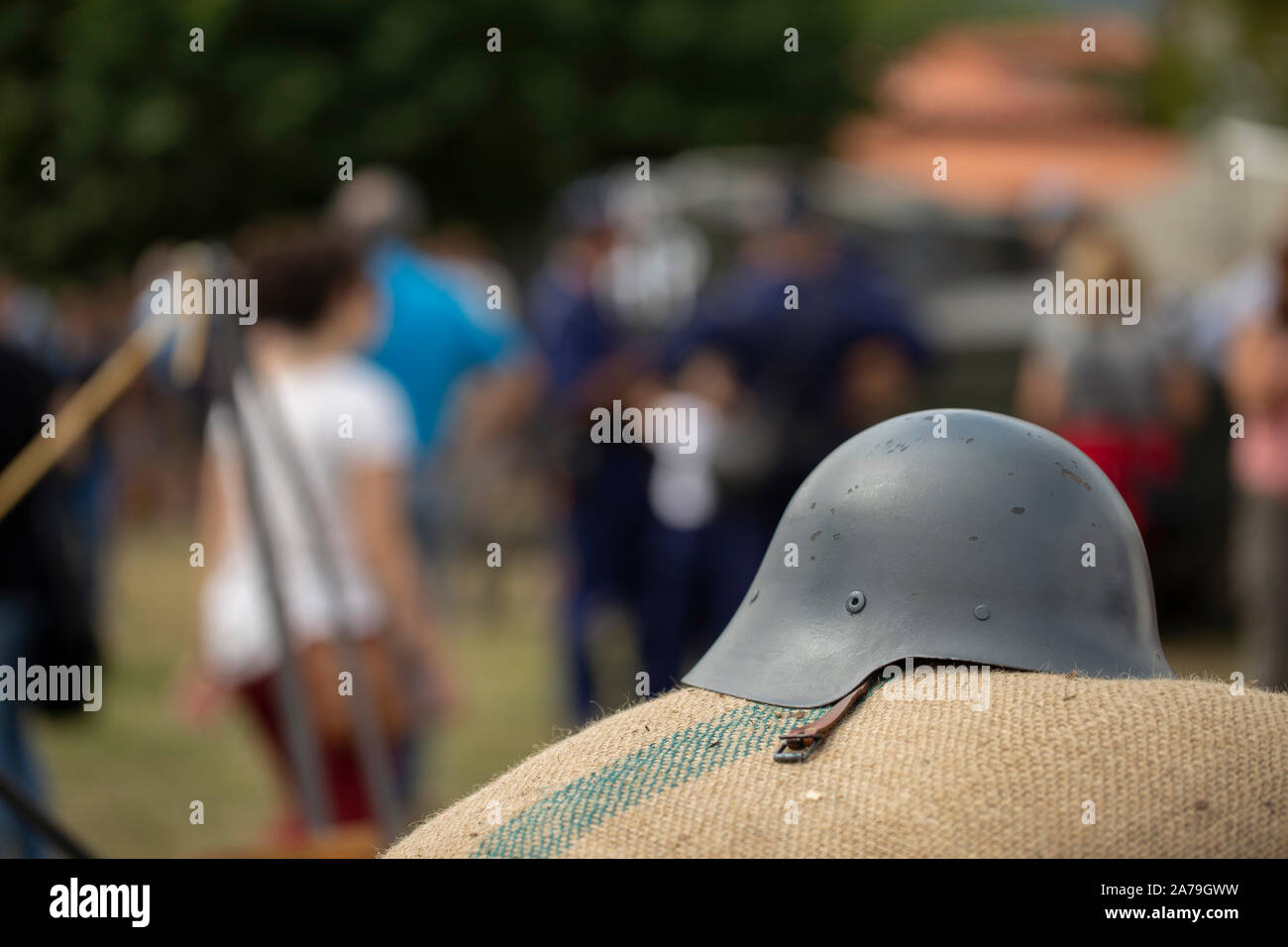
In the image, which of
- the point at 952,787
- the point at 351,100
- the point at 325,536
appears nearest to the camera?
the point at 952,787

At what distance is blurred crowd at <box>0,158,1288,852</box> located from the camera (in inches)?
151

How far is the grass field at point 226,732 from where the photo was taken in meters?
5.73

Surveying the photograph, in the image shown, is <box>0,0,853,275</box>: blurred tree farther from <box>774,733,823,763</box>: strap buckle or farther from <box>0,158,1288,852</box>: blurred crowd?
<box>774,733,823,763</box>: strap buckle

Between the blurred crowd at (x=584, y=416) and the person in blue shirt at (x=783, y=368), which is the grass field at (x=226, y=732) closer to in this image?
the blurred crowd at (x=584, y=416)

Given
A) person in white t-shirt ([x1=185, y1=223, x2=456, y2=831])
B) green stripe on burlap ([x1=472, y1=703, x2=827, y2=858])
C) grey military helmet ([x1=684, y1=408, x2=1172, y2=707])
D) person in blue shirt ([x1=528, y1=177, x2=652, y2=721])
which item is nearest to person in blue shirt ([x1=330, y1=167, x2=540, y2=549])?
person in blue shirt ([x1=528, y1=177, x2=652, y2=721])

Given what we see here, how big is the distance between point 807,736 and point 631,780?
15 centimetres

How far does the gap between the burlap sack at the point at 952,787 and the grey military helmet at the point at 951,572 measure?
59 mm

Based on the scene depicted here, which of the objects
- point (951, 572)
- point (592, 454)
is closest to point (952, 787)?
point (951, 572)

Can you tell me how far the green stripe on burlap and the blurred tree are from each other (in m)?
3.39

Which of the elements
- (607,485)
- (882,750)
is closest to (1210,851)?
(882,750)

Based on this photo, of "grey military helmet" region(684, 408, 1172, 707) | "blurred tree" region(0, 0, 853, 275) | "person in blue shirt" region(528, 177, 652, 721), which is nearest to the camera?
"grey military helmet" region(684, 408, 1172, 707)

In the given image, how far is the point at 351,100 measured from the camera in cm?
1873

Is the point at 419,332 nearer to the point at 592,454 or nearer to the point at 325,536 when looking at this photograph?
the point at 592,454

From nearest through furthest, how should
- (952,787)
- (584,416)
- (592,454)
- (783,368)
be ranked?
1. (952,787)
2. (783,368)
3. (592,454)
4. (584,416)
